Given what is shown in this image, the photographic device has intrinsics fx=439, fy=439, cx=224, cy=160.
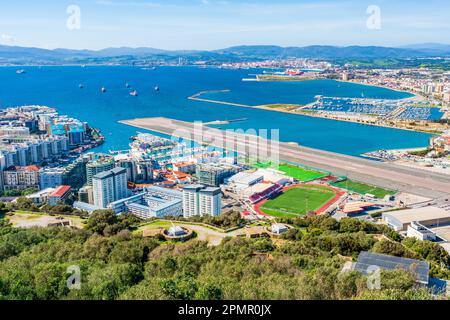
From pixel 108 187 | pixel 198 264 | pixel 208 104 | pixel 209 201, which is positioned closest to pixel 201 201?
pixel 209 201

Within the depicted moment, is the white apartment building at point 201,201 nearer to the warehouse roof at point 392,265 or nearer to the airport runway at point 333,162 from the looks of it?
the warehouse roof at point 392,265

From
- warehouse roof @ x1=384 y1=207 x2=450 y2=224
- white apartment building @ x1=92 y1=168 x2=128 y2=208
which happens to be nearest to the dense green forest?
warehouse roof @ x1=384 y1=207 x2=450 y2=224

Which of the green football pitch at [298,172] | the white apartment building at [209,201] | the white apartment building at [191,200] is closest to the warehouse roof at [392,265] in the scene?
the white apartment building at [209,201]

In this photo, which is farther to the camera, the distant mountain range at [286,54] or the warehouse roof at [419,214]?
the distant mountain range at [286,54]

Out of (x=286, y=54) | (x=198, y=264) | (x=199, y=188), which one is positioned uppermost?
(x=286, y=54)

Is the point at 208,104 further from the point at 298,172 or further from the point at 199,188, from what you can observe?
the point at 199,188

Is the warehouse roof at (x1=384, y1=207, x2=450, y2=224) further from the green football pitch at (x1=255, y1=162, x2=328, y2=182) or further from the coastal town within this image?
the green football pitch at (x1=255, y1=162, x2=328, y2=182)

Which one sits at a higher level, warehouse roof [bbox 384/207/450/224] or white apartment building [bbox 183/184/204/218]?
white apartment building [bbox 183/184/204/218]
